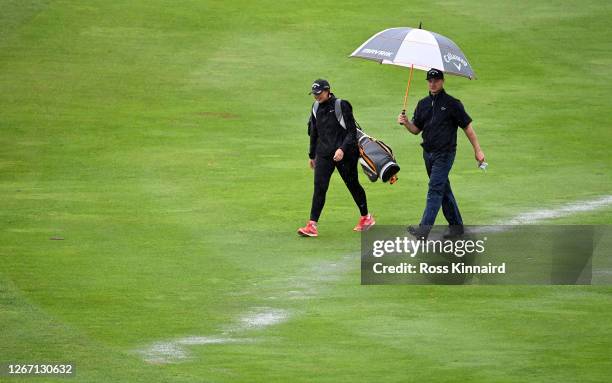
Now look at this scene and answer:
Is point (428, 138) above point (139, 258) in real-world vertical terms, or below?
above

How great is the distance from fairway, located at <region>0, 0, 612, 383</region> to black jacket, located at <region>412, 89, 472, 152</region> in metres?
1.59

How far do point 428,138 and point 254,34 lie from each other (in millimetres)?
12827

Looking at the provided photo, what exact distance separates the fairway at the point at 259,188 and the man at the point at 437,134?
1084 mm

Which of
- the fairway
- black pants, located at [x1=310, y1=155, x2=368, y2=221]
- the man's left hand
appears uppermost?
the man's left hand

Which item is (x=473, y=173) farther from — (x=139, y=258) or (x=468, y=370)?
(x=468, y=370)

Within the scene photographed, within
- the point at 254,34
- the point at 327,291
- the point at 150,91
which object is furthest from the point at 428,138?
the point at 254,34

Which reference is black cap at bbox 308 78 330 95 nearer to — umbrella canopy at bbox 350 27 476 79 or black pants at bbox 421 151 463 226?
umbrella canopy at bbox 350 27 476 79

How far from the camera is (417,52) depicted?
→ 14.8 metres

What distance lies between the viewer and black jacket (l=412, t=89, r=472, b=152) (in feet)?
48.5

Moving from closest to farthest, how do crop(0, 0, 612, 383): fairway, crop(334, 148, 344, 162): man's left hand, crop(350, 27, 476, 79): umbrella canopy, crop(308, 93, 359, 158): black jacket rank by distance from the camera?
1. crop(0, 0, 612, 383): fairway
2. crop(350, 27, 476, 79): umbrella canopy
3. crop(334, 148, 344, 162): man's left hand
4. crop(308, 93, 359, 158): black jacket

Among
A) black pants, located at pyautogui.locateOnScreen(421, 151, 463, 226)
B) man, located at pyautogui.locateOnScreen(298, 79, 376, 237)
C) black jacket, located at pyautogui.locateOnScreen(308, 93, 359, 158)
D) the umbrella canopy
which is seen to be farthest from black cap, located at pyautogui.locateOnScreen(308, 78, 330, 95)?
black pants, located at pyautogui.locateOnScreen(421, 151, 463, 226)

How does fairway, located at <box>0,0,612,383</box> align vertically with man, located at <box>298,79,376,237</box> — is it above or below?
below

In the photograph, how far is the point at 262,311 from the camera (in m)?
12.8

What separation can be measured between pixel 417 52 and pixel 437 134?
956mm
